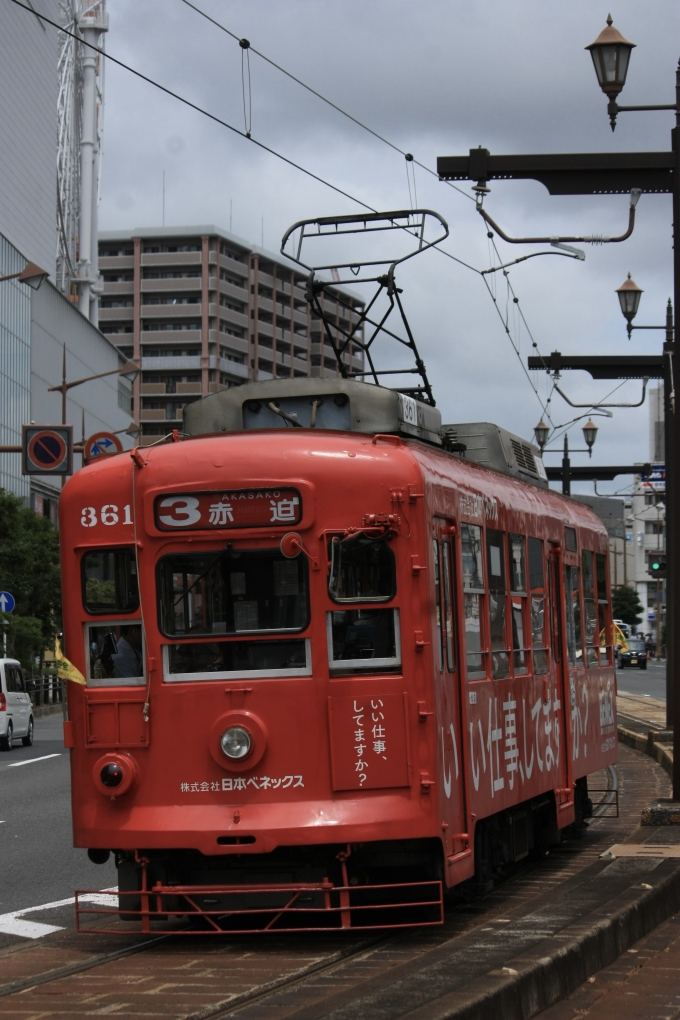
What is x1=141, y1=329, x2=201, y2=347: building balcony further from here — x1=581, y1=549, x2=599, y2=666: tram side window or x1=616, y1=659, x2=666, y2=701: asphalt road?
x1=581, y1=549, x2=599, y2=666: tram side window

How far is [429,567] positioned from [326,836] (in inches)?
59.5

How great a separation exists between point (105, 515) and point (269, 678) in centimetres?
133

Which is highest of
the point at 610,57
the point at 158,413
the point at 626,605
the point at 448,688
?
the point at 158,413

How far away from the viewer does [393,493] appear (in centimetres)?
836

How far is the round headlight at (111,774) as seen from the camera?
27.1 ft

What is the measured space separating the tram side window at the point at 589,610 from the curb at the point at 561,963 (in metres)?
4.05

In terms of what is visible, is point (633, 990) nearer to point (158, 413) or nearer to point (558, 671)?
point (558, 671)

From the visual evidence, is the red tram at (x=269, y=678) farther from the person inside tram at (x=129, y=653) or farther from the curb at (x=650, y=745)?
the curb at (x=650, y=745)

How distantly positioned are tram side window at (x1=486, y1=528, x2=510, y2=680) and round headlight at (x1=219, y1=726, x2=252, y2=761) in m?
2.37

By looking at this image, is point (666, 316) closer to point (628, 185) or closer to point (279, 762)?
point (628, 185)

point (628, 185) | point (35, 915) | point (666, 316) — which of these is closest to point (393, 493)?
point (35, 915)

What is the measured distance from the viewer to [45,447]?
27.7m

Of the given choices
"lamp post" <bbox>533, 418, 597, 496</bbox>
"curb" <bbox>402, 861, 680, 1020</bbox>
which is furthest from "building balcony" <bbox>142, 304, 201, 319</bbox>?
"curb" <bbox>402, 861, 680, 1020</bbox>

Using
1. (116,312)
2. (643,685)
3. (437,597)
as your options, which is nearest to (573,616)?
(437,597)
